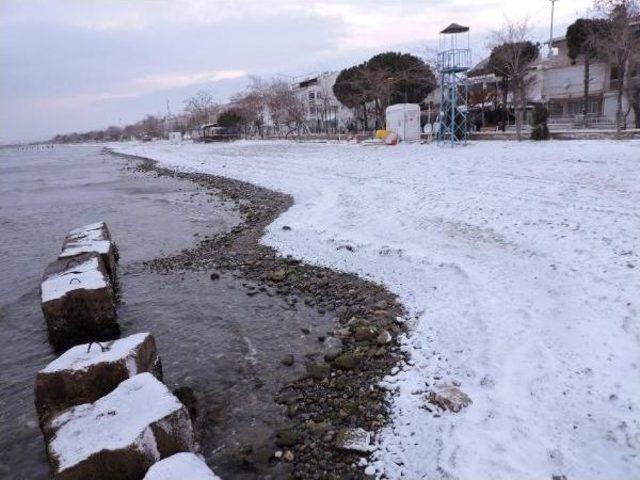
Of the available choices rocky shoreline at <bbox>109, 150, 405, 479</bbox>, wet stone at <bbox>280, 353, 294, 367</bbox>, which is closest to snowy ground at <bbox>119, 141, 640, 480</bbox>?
rocky shoreline at <bbox>109, 150, 405, 479</bbox>

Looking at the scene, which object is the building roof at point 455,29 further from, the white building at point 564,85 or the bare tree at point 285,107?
the bare tree at point 285,107

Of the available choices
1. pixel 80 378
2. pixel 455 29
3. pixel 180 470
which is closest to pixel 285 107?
pixel 455 29

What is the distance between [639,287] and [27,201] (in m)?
26.5

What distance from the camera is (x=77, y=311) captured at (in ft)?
22.4

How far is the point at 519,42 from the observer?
28750 mm

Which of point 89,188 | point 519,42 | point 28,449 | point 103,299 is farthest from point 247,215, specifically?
point 519,42

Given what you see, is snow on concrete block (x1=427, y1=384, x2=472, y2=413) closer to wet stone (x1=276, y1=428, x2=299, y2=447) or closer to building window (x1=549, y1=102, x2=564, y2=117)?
wet stone (x1=276, y1=428, x2=299, y2=447)

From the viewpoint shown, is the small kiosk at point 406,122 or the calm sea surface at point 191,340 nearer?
the calm sea surface at point 191,340

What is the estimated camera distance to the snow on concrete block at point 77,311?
6730mm

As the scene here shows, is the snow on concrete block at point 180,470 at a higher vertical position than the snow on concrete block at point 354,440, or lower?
higher

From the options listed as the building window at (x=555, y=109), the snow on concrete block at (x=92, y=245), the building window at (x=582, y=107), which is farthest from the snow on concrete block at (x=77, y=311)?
the building window at (x=555, y=109)

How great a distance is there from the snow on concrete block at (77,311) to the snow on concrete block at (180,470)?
13.7 ft

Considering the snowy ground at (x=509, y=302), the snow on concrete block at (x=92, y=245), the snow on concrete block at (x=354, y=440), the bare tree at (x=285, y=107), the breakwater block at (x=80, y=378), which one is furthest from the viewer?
the bare tree at (x=285, y=107)

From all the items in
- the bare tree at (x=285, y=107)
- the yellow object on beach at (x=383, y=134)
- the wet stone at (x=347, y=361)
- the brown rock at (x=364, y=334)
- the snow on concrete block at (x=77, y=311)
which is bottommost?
the wet stone at (x=347, y=361)
